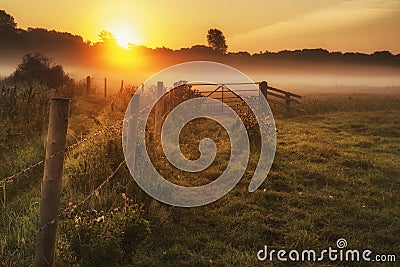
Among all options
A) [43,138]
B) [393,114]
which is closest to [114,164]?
[43,138]

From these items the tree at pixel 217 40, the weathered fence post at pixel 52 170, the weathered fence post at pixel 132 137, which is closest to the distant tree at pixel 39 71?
the weathered fence post at pixel 132 137

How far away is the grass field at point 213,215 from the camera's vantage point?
13.6 ft

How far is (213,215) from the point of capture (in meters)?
5.72

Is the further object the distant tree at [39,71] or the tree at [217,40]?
the tree at [217,40]

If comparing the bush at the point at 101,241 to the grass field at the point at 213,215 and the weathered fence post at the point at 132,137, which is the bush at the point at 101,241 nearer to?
the grass field at the point at 213,215

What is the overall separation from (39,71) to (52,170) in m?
22.2

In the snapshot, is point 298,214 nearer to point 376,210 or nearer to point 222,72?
point 376,210

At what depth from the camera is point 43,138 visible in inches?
371

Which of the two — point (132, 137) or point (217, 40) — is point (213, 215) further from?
point (217, 40)

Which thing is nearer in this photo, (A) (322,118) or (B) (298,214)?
(B) (298,214)

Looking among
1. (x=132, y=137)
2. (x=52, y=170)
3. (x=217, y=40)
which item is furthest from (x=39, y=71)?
(x=217, y=40)

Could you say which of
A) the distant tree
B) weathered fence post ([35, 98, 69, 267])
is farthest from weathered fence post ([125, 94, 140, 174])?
the distant tree

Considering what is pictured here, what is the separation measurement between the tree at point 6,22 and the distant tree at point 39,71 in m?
31.9

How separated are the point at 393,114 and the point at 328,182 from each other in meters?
12.3
